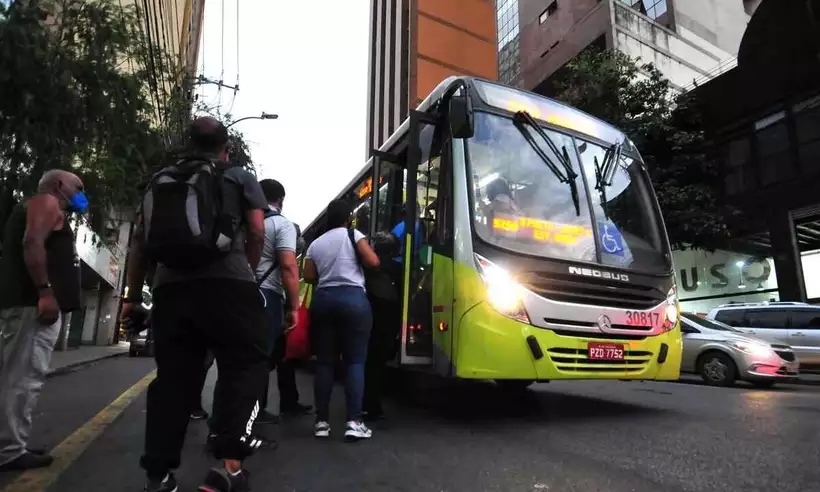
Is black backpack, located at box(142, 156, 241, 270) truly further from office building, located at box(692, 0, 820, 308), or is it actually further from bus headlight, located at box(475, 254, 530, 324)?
Result: office building, located at box(692, 0, 820, 308)

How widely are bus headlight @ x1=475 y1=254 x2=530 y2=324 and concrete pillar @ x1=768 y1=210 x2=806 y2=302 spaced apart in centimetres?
1517

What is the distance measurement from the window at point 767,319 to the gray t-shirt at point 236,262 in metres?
12.2

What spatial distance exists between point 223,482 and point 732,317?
508 inches

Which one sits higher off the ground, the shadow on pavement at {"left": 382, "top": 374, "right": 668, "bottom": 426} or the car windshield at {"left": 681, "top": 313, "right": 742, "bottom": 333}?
the car windshield at {"left": 681, "top": 313, "right": 742, "bottom": 333}

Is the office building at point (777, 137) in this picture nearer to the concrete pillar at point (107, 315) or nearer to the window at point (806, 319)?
the window at point (806, 319)

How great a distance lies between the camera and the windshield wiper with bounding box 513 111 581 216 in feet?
16.8

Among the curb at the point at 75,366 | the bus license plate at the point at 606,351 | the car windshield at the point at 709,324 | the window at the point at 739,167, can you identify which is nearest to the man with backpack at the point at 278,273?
the bus license plate at the point at 606,351

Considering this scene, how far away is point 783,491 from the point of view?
2.72 m

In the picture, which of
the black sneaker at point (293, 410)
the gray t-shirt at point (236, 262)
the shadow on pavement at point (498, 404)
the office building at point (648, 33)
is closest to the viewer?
the gray t-shirt at point (236, 262)

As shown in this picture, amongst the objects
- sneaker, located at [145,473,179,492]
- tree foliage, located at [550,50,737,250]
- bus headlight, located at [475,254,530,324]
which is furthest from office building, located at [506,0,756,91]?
sneaker, located at [145,473,179,492]

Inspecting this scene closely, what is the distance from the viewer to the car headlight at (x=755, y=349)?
9258mm

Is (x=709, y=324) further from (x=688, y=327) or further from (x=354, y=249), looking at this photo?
(x=354, y=249)

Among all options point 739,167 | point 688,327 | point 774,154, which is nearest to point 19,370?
point 688,327

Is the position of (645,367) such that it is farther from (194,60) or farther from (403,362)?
(194,60)
